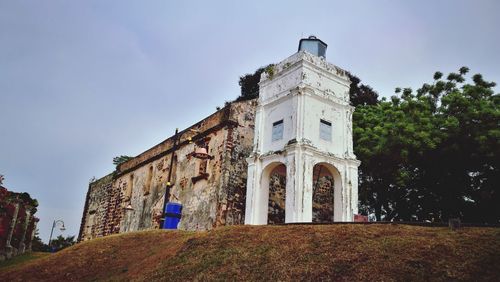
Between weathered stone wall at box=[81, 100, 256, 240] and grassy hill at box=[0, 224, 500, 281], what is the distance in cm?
409

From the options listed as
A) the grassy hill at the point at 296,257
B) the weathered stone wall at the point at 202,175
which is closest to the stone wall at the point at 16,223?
the grassy hill at the point at 296,257

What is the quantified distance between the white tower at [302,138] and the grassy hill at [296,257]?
2.81m

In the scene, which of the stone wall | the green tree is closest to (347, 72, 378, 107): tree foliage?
the stone wall

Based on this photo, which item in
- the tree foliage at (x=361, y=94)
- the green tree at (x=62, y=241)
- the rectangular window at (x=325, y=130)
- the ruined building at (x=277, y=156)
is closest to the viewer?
the ruined building at (x=277, y=156)

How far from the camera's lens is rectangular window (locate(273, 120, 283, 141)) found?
13285 mm

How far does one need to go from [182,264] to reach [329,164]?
20.9ft

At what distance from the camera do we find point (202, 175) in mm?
16281

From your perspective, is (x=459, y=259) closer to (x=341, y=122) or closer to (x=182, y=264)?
(x=182, y=264)

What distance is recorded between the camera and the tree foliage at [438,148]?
14977 mm

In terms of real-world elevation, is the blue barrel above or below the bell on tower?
below

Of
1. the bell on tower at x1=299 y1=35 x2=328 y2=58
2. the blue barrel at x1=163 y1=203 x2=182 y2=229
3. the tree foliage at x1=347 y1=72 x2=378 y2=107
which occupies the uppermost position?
the tree foliage at x1=347 y1=72 x2=378 y2=107

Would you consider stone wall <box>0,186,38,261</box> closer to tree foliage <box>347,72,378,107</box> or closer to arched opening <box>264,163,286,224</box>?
arched opening <box>264,163,286,224</box>

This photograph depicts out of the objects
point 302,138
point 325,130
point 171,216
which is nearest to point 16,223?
point 171,216

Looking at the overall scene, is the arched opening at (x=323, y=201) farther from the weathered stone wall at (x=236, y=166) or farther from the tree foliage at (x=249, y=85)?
the tree foliage at (x=249, y=85)
